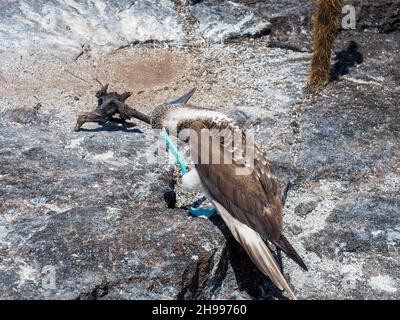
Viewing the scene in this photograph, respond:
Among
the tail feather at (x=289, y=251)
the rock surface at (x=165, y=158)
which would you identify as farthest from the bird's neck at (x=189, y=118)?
the tail feather at (x=289, y=251)

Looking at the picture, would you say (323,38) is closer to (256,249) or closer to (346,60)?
(346,60)

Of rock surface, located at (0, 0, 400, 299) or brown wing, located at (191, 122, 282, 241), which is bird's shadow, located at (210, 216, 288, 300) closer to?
rock surface, located at (0, 0, 400, 299)

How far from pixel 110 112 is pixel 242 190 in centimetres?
193

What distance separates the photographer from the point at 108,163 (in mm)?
5680

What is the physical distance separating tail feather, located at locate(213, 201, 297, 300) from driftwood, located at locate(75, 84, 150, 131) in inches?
67.0

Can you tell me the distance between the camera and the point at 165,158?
19.4 ft

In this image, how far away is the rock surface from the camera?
460cm

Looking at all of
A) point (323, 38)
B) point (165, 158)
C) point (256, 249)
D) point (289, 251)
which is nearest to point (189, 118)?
point (165, 158)

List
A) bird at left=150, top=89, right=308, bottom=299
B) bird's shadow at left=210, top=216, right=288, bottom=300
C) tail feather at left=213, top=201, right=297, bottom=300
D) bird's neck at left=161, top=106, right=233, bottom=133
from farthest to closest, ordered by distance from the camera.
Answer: bird's neck at left=161, top=106, right=233, bottom=133
bird's shadow at left=210, top=216, right=288, bottom=300
bird at left=150, top=89, right=308, bottom=299
tail feather at left=213, top=201, right=297, bottom=300

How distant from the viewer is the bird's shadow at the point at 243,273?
483 centimetres

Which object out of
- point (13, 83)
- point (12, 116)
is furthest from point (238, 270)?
point (13, 83)

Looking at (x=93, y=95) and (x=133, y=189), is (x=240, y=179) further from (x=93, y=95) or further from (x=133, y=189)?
(x=93, y=95)

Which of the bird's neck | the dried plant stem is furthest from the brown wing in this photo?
the dried plant stem

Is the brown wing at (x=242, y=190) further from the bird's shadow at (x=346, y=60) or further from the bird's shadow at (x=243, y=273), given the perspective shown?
the bird's shadow at (x=346, y=60)
